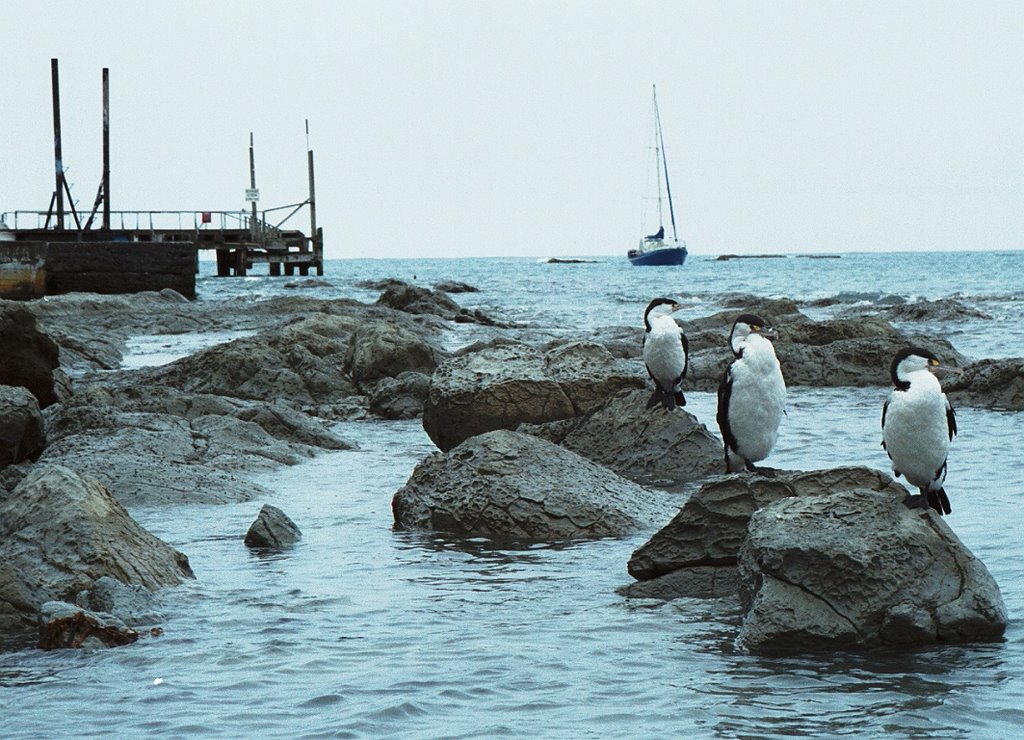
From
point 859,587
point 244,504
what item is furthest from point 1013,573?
point 244,504

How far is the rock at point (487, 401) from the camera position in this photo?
12633 mm

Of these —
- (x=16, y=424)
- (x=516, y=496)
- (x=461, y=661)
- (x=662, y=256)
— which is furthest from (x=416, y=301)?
(x=662, y=256)

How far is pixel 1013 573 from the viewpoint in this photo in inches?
301

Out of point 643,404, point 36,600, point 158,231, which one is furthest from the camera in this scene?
point 158,231

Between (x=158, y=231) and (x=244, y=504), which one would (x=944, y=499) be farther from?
(x=158, y=231)

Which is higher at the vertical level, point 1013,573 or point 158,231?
point 158,231

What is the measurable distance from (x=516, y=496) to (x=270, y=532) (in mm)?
1603

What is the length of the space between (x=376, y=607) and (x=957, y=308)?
3002 cm

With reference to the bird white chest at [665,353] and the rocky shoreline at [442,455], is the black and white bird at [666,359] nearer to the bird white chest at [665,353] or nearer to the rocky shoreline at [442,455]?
the bird white chest at [665,353]

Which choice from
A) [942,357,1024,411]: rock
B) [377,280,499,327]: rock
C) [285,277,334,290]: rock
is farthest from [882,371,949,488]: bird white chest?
[285,277,334,290]: rock

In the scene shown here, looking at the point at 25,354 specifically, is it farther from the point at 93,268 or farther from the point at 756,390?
the point at 93,268

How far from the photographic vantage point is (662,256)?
103m

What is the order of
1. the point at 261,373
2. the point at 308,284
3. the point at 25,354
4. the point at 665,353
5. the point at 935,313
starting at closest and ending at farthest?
the point at 665,353 → the point at 25,354 → the point at 261,373 → the point at 935,313 → the point at 308,284

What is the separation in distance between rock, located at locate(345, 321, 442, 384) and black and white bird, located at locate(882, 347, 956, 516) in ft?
35.9
